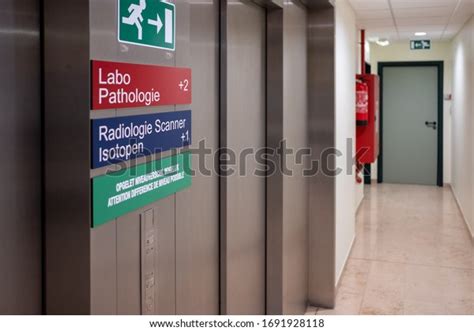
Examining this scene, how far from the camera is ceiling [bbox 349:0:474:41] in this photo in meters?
5.44

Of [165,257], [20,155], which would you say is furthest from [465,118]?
[20,155]

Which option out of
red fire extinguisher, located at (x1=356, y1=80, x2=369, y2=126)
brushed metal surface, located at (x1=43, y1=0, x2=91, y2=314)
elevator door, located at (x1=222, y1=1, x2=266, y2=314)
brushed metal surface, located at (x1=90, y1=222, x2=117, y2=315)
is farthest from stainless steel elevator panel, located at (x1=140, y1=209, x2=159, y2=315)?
red fire extinguisher, located at (x1=356, y1=80, x2=369, y2=126)

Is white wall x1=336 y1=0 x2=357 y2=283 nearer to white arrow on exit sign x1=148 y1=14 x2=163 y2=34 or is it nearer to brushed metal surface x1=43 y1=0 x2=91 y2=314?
white arrow on exit sign x1=148 y1=14 x2=163 y2=34

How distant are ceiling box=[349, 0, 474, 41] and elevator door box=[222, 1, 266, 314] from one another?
8.88 feet

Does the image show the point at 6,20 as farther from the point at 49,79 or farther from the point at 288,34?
the point at 288,34

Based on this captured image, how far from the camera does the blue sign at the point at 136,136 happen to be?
57.7 inches

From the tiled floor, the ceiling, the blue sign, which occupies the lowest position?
the tiled floor

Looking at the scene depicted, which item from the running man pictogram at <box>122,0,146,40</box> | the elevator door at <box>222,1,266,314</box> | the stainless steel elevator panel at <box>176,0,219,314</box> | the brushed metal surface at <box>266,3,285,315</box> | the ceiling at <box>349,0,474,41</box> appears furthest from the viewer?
the ceiling at <box>349,0,474,41</box>

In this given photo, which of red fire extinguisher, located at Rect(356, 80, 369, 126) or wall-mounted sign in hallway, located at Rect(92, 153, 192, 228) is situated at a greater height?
red fire extinguisher, located at Rect(356, 80, 369, 126)

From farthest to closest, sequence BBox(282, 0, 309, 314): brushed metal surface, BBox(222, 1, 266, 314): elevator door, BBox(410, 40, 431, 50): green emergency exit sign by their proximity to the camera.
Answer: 1. BBox(410, 40, 431, 50): green emergency exit sign
2. BBox(282, 0, 309, 314): brushed metal surface
3. BBox(222, 1, 266, 314): elevator door

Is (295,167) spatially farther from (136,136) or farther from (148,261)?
(136,136)
